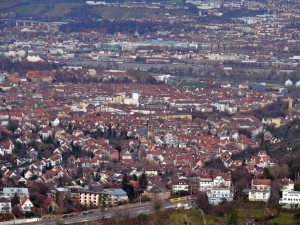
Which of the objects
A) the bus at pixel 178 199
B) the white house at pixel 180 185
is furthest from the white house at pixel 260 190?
the white house at pixel 180 185

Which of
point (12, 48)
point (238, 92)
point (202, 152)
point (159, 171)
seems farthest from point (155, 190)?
point (12, 48)

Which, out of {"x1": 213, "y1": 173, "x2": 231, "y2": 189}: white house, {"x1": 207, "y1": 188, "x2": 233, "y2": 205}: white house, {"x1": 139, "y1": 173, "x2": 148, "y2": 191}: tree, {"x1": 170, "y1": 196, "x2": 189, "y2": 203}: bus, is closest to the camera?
{"x1": 207, "y1": 188, "x2": 233, "y2": 205}: white house

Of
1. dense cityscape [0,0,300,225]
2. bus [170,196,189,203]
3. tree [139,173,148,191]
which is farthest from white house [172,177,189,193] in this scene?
bus [170,196,189,203]

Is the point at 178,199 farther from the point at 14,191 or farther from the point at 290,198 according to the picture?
the point at 14,191

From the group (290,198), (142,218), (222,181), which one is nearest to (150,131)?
(222,181)

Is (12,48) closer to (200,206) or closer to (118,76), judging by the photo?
(118,76)

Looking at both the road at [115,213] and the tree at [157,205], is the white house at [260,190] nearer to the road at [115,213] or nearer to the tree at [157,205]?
the road at [115,213]

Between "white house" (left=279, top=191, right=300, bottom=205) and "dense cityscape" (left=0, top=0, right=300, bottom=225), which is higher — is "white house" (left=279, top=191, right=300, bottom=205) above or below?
above

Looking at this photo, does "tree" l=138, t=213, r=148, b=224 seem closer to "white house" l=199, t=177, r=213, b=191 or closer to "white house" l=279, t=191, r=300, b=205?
"white house" l=279, t=191, r=300, b=205
